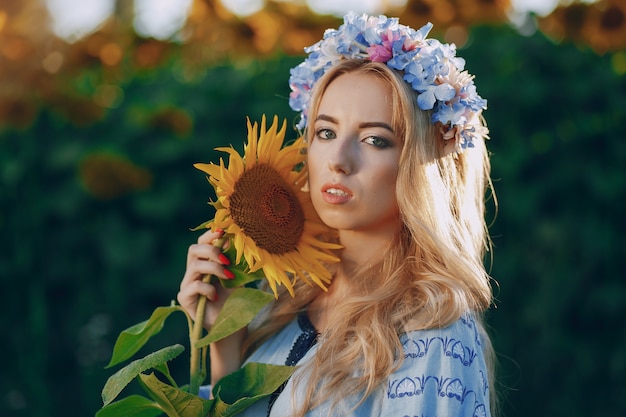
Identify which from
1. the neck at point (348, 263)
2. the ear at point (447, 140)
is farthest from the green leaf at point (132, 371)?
the ear at point (447, 140)

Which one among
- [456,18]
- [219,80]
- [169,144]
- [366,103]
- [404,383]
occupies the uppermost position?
[456,18]

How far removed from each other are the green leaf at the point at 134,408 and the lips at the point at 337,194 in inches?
26.9

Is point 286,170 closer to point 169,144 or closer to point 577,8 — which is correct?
point 169,144

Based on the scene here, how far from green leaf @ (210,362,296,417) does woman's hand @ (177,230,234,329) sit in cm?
19

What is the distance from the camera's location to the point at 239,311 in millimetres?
2168

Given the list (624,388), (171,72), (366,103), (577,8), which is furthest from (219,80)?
(624,388)

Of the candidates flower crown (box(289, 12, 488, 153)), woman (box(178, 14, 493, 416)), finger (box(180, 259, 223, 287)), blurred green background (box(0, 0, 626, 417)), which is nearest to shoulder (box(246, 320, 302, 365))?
woman (box(178, 14, 493, 416))

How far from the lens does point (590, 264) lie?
4523mm

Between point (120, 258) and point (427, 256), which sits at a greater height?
point (120, 258)

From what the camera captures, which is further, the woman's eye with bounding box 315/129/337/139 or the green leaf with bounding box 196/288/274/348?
the woman's eye with bounding box 315/129/337/139

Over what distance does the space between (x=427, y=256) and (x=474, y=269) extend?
124 mm

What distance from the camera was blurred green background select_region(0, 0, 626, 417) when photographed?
13.4 feet

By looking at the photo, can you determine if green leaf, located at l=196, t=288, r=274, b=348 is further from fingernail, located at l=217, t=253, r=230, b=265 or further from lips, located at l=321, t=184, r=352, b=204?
lips, located at l=321, t=184, r=352, b=204

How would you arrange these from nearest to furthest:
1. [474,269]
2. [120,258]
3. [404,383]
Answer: [404,383], [474,269], [120,258]
